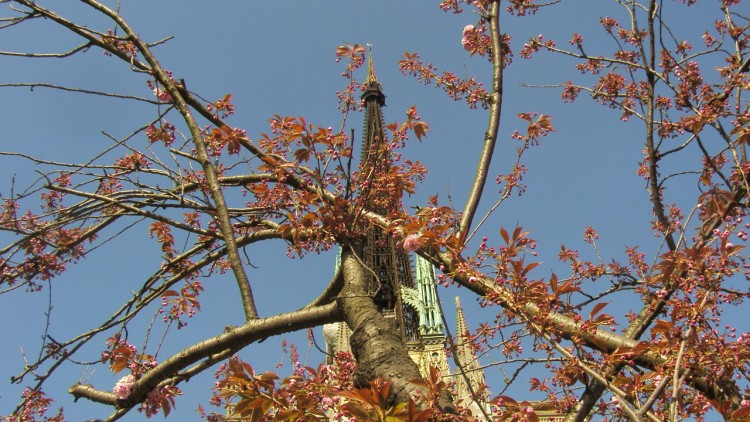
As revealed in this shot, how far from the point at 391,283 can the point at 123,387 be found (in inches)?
63.4

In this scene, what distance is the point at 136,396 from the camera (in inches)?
136

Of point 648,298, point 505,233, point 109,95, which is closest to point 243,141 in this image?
point 109,95

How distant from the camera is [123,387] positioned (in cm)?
341

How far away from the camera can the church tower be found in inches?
134

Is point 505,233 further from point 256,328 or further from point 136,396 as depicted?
point 136,396

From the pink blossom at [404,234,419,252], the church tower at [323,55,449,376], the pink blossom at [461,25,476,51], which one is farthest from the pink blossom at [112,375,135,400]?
the pink blossom at [461,25,476,51]

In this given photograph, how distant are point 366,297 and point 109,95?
78.6 inches

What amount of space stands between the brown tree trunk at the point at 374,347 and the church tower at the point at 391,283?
0.26ft

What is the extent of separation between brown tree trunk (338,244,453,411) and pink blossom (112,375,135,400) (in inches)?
49.7

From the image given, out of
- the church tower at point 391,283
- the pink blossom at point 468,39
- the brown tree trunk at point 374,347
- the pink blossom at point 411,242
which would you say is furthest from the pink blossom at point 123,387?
the pink blossom at point 468,39

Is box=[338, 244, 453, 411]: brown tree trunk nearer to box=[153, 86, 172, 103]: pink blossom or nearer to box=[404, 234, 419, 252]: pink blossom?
box=[404, 234, 419, 252]: pink blossom

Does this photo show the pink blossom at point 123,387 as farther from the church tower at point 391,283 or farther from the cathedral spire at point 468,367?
the cathedral spire at point 468,367

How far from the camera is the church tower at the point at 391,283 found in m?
3.41

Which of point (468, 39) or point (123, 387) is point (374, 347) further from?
point (468, 39)
